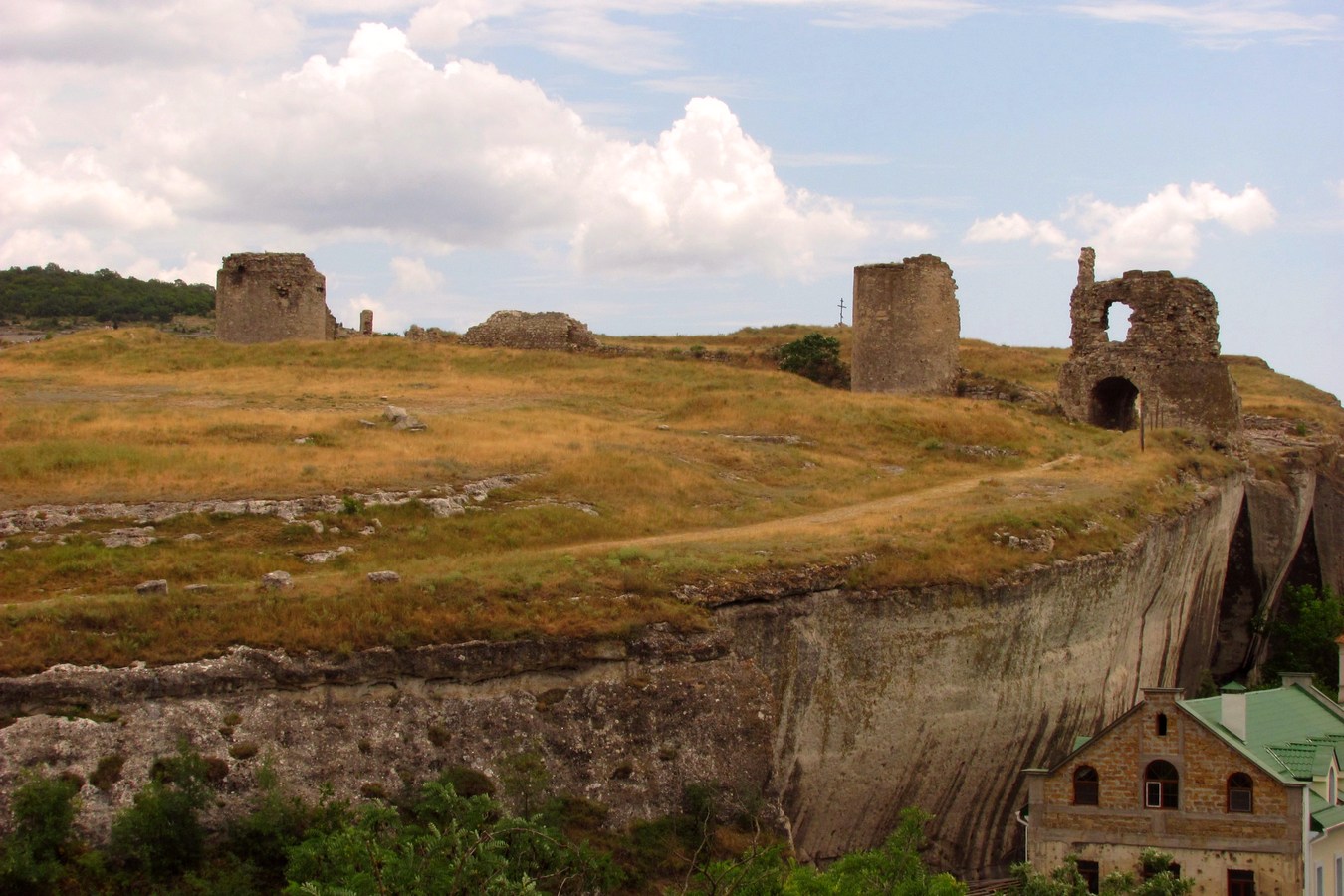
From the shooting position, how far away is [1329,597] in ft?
152

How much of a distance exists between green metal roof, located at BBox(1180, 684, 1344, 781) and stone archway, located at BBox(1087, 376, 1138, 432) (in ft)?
53.1

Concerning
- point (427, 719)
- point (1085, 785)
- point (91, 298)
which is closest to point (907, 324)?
point (1085, 785)

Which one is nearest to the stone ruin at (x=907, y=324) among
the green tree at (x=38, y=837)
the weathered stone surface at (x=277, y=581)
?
the weathered stone surface at (x=277, y=581)

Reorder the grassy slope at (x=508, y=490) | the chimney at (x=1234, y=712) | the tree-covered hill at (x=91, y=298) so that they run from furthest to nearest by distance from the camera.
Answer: the tree-covered hill at (x=91, y=298), the chimney at (x=1234, y=712), the grassy slope at (x=508, y=490)

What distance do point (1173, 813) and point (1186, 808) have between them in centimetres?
23

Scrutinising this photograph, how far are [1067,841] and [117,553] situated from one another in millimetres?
16475

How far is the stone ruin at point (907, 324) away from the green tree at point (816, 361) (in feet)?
33.9

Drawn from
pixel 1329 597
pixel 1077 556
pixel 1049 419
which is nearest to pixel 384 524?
pixel 1077 556

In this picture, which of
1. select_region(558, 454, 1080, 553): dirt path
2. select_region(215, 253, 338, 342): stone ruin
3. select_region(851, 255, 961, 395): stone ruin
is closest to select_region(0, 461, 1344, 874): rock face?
select_region(558, 454, 1080, 553): dirt path

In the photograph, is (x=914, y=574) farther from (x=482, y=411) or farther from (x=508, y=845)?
(x=482, y=411)

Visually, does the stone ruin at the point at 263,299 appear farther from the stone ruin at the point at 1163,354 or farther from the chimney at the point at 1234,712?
the chimney at the point at 1234,712

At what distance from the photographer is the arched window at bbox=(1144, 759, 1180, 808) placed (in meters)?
26.2

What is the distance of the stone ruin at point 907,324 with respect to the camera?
50.4 m

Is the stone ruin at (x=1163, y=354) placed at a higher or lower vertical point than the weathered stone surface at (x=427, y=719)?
higher
